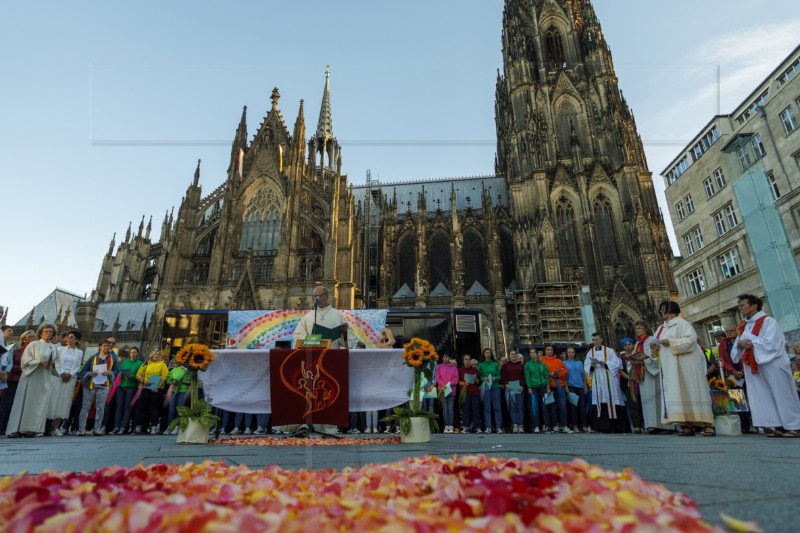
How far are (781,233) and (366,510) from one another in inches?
555

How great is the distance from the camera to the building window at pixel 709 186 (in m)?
23.8

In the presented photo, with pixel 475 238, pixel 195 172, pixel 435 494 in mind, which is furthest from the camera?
pixel 475 238

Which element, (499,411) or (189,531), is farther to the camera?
(499,411)

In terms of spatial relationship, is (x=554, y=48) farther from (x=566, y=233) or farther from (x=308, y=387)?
(x=308, y=387)

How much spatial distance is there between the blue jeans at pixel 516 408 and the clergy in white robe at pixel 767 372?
4156 millimetres

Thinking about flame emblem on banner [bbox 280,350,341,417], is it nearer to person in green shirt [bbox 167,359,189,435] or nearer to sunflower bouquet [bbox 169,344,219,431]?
→ sunflower bouquet [bbox 169,344,219,431]

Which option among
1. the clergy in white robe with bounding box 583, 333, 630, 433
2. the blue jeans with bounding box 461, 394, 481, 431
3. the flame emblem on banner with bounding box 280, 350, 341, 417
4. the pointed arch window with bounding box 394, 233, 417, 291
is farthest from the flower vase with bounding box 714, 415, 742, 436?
the pointed arch window with bounding box 394, 233, 417, 291

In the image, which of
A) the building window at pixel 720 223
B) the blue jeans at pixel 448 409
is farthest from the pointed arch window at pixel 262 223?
the building window at pixel 720 223

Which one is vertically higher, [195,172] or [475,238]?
[195,172]

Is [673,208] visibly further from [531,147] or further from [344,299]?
[344,299]

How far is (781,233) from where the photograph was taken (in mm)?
11227

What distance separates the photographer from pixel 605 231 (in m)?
30.2

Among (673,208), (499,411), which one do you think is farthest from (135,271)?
(673,208)

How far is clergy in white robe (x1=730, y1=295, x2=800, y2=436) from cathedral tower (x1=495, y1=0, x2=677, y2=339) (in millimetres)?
19991
